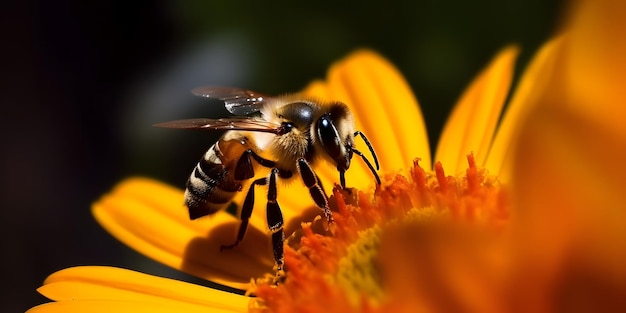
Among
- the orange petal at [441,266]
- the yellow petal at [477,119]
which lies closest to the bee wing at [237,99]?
the yellow petal at [477,119]

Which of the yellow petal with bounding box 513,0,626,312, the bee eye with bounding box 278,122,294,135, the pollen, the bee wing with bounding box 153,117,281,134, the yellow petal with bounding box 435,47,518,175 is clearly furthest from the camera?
the yellow petal with bounding box 435,47,518,175

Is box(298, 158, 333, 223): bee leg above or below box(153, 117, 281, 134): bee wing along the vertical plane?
below

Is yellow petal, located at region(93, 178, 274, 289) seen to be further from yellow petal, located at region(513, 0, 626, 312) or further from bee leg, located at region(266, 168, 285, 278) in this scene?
yellow petal, located at region(513, 0, 626, 312)

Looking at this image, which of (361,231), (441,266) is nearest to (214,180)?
(361,231)

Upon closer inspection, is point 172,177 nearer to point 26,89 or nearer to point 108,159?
point 108,159

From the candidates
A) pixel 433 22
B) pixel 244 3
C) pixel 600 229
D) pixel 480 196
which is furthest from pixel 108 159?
pixel 600 229

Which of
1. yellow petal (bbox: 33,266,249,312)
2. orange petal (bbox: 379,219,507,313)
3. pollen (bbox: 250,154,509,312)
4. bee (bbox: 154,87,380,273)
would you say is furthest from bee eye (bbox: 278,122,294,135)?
orange petal (bbox: 379,219,507,313)

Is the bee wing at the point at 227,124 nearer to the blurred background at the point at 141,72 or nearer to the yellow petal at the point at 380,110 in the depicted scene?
the yellow petal at the point at 380,110
